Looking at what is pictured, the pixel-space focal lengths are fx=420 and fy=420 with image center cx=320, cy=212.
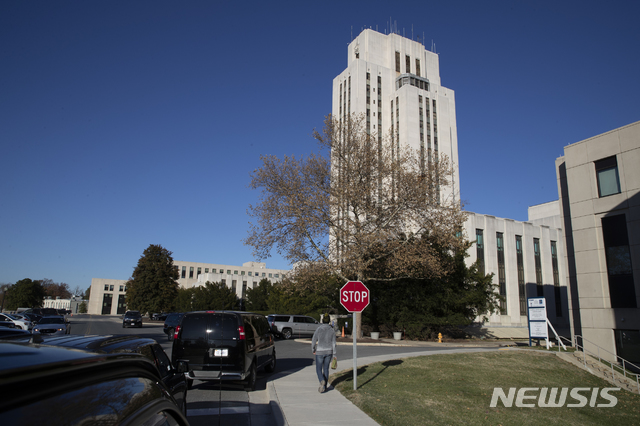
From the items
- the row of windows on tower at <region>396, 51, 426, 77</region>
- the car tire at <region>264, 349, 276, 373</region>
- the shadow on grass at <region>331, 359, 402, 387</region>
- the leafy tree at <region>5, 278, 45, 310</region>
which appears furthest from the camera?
the leafy tree at <region>5, 278, 45, 310</region>

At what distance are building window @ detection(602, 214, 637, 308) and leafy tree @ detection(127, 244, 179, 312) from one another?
201 ft

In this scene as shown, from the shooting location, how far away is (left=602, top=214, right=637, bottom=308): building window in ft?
76.0

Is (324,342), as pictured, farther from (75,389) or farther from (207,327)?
(75,389)

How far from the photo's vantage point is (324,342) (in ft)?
34.7

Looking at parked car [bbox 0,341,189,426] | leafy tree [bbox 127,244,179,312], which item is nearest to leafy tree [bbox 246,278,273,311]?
leafy tree [bbox 127,244,179,312]

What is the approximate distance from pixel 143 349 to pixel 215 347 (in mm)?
4676

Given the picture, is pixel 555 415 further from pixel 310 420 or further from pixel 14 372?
pixel 14 372

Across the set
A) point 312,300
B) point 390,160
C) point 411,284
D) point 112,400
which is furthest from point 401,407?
point 312,300

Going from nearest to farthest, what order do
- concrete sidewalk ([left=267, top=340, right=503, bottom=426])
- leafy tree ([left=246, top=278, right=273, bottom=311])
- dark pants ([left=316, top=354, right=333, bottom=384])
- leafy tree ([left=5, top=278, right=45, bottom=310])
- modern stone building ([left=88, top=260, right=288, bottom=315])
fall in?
1. concrete sidewalk ([left=267, top=340, right=503, bottom=426])
2. dark pants ([left=316, top=354, right=333, bottom=384])
3. leafy tree ([left=246, top=278, right=273, bottom=311])
4. leafy tree ([left=5, top=278, right=45, bottom=310])
5. modern stone building ([left=88, top=260, right=288, bottom=315])

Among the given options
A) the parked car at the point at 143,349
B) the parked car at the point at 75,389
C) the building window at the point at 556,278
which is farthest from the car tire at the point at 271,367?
the building window at the point at 556,278

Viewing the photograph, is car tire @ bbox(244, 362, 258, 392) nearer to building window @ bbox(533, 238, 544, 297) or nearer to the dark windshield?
the dark windshield

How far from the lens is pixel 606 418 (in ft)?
34.8

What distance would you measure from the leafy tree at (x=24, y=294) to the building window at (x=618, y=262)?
11561 cm

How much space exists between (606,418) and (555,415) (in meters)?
1.88
